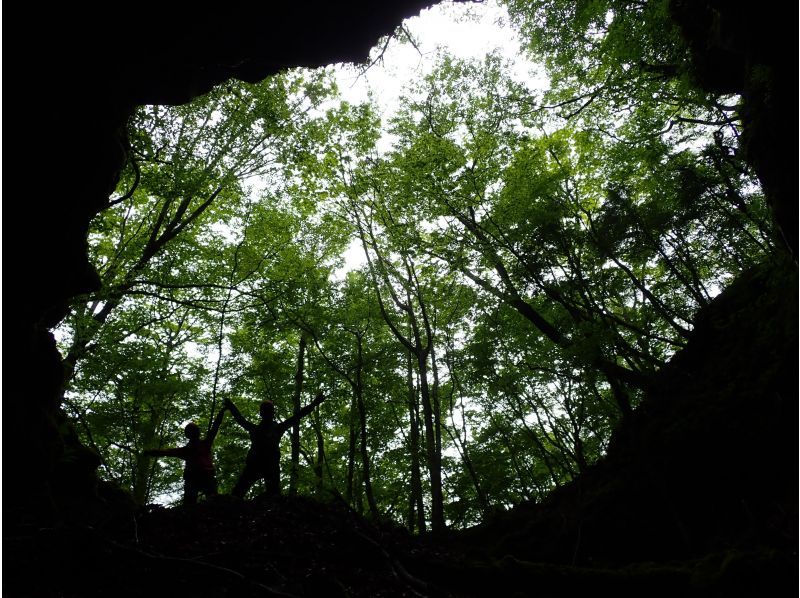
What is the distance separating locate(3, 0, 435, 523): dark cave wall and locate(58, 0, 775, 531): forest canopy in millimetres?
1908

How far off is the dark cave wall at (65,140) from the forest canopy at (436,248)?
1.91 m

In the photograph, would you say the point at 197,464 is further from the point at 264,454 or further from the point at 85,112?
the point at 85,112

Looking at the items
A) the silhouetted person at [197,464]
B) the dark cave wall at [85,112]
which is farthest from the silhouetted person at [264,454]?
the dark cave wall at [85,112]

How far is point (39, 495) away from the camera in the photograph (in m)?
5.04

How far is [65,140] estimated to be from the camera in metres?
5.00

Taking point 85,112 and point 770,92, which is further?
point 85,112

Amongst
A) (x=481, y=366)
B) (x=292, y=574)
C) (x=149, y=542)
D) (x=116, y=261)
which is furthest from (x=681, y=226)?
(x=116, y=261)

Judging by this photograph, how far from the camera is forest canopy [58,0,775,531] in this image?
9484 millimetres

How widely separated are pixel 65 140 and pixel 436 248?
8902mm

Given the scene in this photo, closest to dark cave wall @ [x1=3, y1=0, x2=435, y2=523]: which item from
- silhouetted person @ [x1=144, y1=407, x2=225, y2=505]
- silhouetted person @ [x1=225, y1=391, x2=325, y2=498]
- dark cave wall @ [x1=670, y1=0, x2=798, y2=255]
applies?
silhouetted person @ [x1=144, y1=407, x2=225, y2=505]

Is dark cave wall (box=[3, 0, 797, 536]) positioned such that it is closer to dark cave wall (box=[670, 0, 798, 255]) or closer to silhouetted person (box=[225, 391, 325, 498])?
dark cave wall (box=[670, 0, 798, 255])

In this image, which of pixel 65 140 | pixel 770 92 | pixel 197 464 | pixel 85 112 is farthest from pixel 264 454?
pixel 770 92

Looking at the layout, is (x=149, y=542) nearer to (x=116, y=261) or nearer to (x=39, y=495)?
(x=39, y=495)

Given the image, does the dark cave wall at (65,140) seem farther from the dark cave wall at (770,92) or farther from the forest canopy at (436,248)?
the dark cave wall at (770,92)
